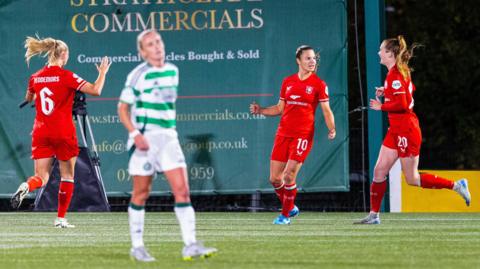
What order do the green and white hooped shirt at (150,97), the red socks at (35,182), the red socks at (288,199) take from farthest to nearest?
the red socks at (288,199), the red socks at (35,182), the green and white hooped shirt at (150,97)

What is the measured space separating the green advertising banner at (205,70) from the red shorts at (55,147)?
418cm

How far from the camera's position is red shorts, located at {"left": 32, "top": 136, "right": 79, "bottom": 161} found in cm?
1523

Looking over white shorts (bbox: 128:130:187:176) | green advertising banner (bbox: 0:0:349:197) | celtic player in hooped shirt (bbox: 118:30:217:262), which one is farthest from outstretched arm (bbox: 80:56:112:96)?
green advertising banner (bbox: 0:0:349:197)

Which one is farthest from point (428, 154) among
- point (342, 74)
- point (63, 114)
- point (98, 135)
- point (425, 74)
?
point (425, 74)

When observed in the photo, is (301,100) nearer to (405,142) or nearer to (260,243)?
(405,142)

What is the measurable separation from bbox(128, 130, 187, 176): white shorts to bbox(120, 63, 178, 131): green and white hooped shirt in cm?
7

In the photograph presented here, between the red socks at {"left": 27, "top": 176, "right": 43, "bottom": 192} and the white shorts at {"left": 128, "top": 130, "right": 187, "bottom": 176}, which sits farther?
the red socks at {"left": 27, "top": 176, "right": 43, "bottom": 192}

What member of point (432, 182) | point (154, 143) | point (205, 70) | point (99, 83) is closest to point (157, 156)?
point (154, 143)

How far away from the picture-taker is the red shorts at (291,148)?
1585cm

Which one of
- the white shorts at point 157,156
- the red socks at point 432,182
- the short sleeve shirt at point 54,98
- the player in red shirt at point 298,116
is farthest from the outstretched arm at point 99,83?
the red socks at point 432,182

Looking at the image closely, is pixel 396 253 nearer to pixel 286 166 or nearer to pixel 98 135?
pixel 286 166

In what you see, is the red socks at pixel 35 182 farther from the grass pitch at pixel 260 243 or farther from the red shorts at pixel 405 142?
the red shorts at pixel 405 142

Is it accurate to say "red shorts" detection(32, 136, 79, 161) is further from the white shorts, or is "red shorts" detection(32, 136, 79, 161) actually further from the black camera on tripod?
the white shorts

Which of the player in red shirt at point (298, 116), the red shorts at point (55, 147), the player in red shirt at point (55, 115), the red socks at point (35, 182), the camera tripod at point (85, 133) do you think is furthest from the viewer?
the camera tripod at point (85, 133)
